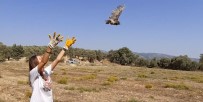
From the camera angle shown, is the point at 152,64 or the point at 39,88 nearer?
the point at 39,88

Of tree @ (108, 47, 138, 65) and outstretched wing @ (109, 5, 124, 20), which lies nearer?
outstretched wing @ (109, 5, 124, 20)

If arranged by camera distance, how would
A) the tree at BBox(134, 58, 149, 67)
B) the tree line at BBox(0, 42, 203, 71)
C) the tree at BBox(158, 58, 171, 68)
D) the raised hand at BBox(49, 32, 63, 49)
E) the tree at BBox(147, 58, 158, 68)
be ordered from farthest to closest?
the tree at BBox(134, 58, 149, 67)
the tree at BBox(147, 58, 158, 68)
the tree at BBox(158, 58, 171, 68)
the tree line at BBox(0, 42, 203, 71)
the raised hand at BBox(49, 32, 63, 49)

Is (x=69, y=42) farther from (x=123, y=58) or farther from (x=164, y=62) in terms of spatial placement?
(x=123, y=58)

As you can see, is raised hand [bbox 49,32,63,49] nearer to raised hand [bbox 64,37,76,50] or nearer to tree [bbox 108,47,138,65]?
raised hand [bbox 64,37,76,50]

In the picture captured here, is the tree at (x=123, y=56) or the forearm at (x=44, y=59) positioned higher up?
the tree at (x=123, y=56)

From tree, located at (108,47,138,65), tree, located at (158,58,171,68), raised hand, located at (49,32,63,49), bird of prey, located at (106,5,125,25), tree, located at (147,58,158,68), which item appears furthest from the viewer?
tree, located at (108,47,138,65)

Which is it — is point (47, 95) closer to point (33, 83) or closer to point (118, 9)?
point (33, 83)

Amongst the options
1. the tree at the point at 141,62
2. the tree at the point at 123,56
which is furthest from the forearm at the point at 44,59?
the tree at the point at 123,56

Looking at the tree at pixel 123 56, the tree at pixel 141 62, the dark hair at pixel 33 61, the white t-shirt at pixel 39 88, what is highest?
the tree at pixel 123 56

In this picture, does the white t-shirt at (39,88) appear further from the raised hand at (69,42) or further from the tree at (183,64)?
the tree at (183,64)

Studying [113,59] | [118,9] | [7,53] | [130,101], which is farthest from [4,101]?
[113,59]

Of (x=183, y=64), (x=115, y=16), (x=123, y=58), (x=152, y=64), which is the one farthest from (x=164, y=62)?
(x=115, y=16)

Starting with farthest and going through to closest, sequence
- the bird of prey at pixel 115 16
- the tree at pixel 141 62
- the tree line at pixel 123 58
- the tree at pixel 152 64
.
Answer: the tree at pixel 141 62 < the tree at pixel 152 64 < the tree line at pixel 123 58 < the bird of prey at pixel 115 16

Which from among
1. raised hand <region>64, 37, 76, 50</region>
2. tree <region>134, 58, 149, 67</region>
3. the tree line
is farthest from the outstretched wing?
tree <region>134, 58, 149, 67</region>
